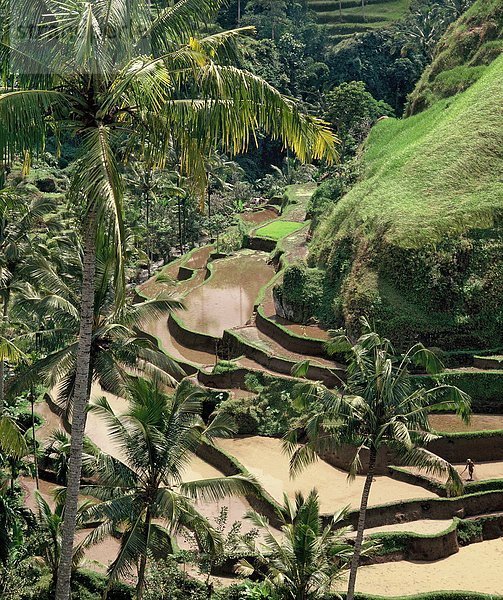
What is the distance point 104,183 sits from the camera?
10.5m

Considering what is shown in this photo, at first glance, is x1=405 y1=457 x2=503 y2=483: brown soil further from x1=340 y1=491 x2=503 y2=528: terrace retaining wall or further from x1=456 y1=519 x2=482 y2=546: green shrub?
x1=456 y1=519 x2=482 y2=546: green shrub

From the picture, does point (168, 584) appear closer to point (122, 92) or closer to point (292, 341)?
point (122, 92)

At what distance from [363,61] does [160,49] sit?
69.9 metres

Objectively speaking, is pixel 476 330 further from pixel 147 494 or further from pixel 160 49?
pixel 160 49

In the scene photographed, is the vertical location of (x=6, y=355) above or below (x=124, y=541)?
above

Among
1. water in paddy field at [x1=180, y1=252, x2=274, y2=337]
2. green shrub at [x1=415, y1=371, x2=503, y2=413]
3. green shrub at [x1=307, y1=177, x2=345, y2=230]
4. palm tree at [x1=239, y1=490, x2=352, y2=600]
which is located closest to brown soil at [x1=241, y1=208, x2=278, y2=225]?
green shrub at [x1=307, y1=177, x2=345, y2=230]

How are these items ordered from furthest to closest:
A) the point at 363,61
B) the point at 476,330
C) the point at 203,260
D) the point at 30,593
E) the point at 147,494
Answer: the point at 363,61 → the point at 203,260 → the point at 476,330 → the point at 30,593 → the point at 147,494

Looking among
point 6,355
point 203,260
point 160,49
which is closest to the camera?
point 160,49

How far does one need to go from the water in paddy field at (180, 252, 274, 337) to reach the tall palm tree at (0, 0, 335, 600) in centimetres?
2380

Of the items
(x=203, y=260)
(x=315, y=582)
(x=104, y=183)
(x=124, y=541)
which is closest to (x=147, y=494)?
(x=124, y=541)

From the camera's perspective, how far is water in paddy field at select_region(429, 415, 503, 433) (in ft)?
89.3

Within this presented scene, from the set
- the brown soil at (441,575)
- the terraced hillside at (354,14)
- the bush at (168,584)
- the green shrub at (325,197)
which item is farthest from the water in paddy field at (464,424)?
the terraced hillside at (354,14)

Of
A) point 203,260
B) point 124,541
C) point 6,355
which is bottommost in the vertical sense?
point 203,260

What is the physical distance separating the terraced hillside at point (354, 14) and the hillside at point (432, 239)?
165 feet
